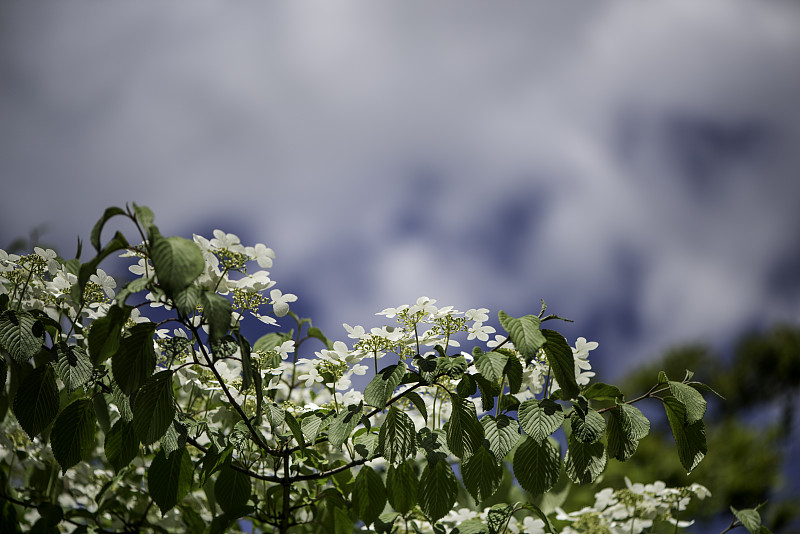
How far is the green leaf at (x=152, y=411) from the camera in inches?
33.8

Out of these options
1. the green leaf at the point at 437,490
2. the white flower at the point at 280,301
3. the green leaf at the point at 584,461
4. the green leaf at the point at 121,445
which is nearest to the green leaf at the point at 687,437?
the green leaf at the point at 584,461

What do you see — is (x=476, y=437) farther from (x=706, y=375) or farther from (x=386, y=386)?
(x=706, y=375)

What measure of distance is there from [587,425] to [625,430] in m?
0.08

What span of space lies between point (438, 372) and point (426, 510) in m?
0.27

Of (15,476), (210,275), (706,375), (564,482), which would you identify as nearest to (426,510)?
(210,275)

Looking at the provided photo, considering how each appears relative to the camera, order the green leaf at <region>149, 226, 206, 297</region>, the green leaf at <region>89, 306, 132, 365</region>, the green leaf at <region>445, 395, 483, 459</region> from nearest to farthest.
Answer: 1. the green leaf at <region>149, 226, 206, 297</region>
2. the green leaf at <region>89, 306, 132, 365</region>
3. the green leaf at <region>445, 395, 483, 459</region>

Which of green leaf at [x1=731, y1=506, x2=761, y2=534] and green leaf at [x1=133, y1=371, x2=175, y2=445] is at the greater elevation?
green leaf at [x1=133, y1=371, x2=175, y2=445]

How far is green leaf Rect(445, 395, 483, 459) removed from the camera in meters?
0.90

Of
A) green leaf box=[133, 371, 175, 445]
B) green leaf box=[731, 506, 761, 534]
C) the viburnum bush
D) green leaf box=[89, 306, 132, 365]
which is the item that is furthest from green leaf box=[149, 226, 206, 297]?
green leaf box=[731, 506, 761, 534]

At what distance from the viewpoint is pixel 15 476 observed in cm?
188

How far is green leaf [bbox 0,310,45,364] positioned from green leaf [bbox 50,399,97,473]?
120mm

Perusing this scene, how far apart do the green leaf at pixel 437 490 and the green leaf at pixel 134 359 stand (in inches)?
19.0

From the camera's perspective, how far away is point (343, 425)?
93cm

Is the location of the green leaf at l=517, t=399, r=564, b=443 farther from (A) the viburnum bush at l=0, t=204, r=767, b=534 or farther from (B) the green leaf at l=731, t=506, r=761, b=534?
(B) the green leaf at l=731, t=506, r=761, b=534
